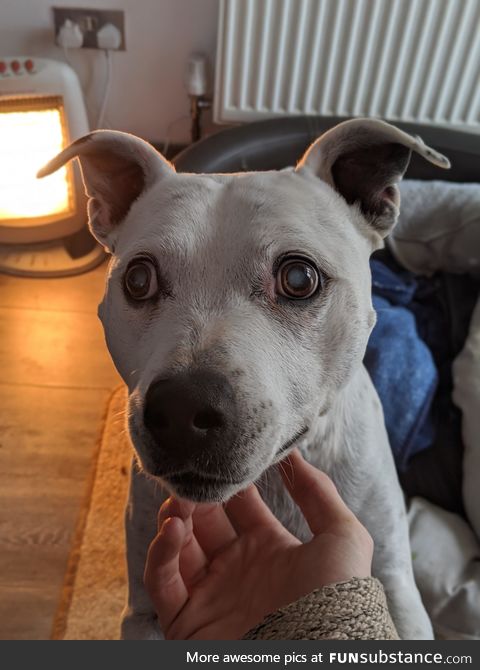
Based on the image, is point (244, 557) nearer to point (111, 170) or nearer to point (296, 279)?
point (296, 279)

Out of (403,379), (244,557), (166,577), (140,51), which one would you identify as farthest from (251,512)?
(140,51)

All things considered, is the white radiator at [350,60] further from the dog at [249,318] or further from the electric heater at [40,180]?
the dog at [249,318]

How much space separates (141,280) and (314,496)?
21.4 inches

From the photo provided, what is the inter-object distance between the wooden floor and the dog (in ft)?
1.69

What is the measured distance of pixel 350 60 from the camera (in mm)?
2910

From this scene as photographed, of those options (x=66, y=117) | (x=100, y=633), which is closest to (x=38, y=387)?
(x=100, y=633)

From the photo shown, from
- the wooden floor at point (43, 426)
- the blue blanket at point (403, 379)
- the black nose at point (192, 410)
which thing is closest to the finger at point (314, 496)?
the black nose at point (192, 410)

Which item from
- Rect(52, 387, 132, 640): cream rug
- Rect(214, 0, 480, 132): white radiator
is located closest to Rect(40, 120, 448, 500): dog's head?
Rect(52, 387, 132, 640): cream rug

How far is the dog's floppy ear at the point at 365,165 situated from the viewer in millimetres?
1246

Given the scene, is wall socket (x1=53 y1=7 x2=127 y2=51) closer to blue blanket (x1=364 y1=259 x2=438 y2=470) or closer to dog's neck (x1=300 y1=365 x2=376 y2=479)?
blue blanket (x1=364 y1=259 x2=438 y2=470)

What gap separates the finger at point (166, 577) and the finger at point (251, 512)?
164 mm

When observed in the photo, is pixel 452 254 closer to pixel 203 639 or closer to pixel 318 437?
pixel 318 437

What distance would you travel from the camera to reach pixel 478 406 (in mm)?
2014

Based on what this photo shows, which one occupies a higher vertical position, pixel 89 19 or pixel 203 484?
pixel 89 19
